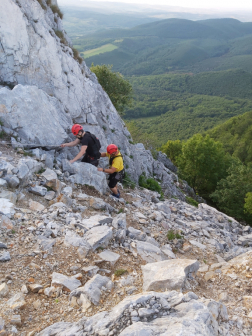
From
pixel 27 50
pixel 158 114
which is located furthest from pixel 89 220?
pixel 158 114

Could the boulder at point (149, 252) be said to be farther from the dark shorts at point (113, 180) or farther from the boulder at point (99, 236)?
the dark shorts at point (113, 180)

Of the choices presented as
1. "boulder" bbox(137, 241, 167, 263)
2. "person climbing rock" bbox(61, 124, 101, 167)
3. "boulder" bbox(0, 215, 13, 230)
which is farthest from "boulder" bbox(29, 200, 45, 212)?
"boulder" bbox(137, 241, 167, 263)

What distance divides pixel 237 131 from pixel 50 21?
78011 mm

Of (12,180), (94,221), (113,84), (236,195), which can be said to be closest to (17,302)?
(94,221)

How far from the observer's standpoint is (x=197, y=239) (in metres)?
10.3

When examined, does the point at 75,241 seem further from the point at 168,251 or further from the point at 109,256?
the point at 168,251

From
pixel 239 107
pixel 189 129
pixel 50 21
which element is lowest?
pixel 189 129

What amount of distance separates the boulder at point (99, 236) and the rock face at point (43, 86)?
3.50 meters

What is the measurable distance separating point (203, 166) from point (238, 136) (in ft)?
167

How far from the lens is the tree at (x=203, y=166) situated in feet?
112

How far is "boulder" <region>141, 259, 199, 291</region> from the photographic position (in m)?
5.29

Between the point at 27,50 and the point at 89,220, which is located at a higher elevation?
the point at 27,50

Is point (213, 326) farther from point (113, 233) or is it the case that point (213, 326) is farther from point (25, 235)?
point (25, 235)

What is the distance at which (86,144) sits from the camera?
33.0ft
